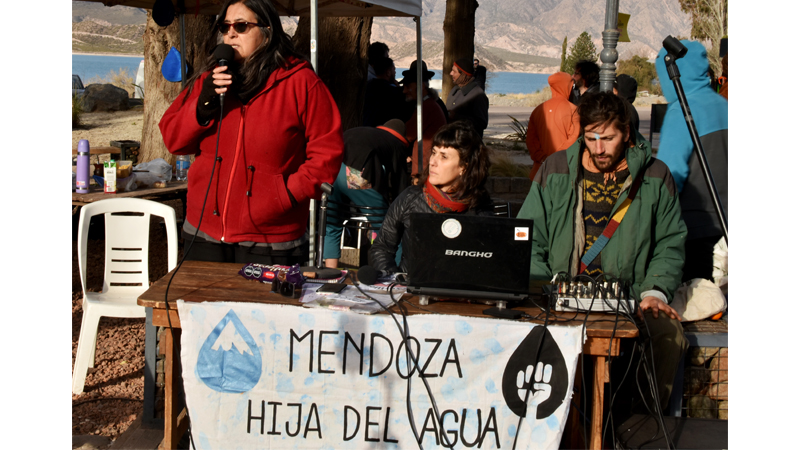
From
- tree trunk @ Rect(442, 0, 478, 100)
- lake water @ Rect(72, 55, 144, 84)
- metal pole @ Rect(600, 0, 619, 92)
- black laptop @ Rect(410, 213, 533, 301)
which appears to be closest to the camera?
black laptop @ Rect(410, 213, 533, 301)

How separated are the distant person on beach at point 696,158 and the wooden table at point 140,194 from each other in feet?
12.4

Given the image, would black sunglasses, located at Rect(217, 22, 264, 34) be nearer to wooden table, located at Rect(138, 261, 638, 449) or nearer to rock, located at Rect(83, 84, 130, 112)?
wooden table, located at Rect(138, 261, 638, 449)

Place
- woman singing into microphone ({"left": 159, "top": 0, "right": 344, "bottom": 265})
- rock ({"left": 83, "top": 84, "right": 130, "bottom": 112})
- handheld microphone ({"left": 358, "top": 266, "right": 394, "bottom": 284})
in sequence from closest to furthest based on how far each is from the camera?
handheld microphone ({"left": 358, "top": 266, "right": 394, "bottom": 284}) < woman singing into microphone ({"left": 159, "top": 0, "right": 344, "bottom": 265}) < rock ({"left": 83, "top": 84, "right": 130, "bottom": 112})

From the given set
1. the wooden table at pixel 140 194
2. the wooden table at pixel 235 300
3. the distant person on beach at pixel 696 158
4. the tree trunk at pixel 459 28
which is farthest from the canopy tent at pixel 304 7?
the tree trunk at pixel 459 28

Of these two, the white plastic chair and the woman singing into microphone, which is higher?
the woman singing into microphone

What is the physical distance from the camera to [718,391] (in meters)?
3.29

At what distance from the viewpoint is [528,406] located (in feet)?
8.43

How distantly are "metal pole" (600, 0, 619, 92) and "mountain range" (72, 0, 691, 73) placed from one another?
9158cm

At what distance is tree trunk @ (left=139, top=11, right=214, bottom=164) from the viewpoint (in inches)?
312

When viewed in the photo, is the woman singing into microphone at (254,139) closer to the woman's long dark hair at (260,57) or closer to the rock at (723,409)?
the woman's long dark hair at (260,57)

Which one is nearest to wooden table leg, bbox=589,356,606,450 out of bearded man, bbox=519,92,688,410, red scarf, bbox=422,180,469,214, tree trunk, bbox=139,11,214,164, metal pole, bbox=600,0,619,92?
bearded man, bbox=519,92,688,410

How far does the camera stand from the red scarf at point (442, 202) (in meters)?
3.33

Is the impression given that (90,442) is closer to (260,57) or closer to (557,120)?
(260,57)

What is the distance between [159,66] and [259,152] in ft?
18.5
